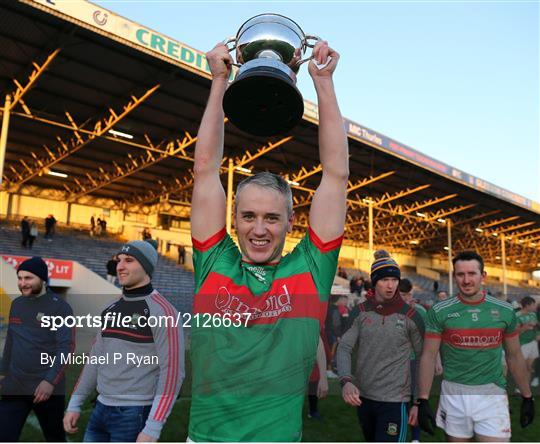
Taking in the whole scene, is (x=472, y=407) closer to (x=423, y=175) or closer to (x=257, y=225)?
(x=257, y=225)

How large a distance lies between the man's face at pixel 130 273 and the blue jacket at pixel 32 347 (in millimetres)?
973

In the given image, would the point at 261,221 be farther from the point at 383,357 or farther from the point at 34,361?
the point at 34,361

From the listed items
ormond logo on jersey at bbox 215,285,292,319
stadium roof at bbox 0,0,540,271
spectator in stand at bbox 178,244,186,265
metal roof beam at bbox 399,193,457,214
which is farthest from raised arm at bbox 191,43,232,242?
metal roof beam at bbox 399,193,457,214

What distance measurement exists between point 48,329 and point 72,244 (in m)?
20.6

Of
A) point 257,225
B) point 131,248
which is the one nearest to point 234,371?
point 257,225

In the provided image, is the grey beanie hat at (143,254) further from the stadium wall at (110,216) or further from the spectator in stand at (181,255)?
the stadium wall at (110,216)

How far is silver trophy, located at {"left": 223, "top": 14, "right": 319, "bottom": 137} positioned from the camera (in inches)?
61.3

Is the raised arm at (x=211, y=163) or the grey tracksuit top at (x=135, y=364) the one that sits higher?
the raised arm at (x=211, y=163)

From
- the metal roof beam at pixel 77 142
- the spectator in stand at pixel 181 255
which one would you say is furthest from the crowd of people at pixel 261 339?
the spectator in stand at pixel 181 255

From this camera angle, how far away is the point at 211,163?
5.50ft

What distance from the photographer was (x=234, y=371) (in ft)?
4.96

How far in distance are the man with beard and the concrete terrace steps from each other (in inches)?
537

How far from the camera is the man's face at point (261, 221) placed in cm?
158

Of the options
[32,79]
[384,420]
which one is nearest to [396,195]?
[32,79]
